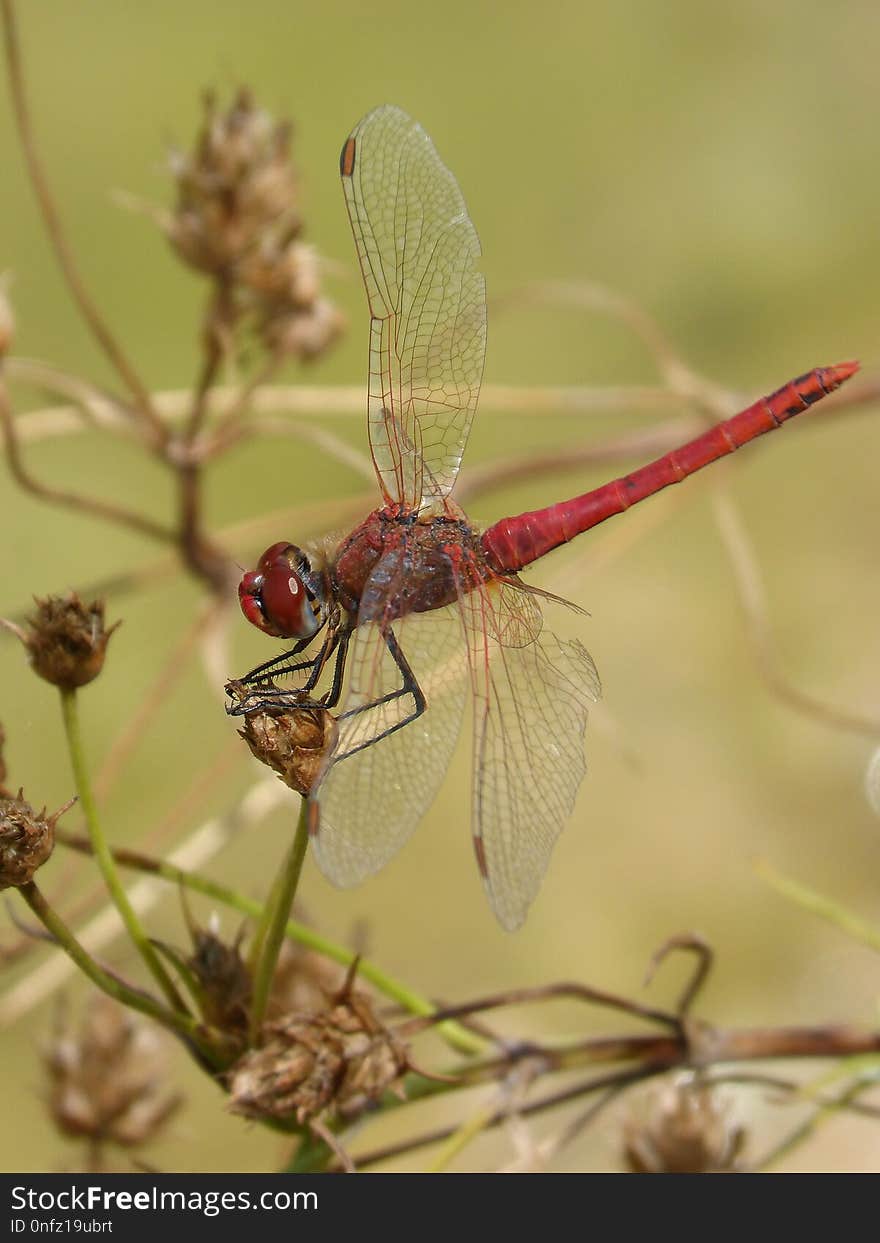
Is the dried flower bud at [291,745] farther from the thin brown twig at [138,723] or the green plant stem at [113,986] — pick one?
the thin brown twig at [138,723]

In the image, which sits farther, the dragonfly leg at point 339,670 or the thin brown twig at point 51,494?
the thin brown twig at point 51,494

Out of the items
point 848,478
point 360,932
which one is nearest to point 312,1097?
point 360,932

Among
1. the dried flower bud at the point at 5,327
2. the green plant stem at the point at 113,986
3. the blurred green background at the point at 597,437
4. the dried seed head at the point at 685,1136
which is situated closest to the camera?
the green plant stem at the point at 113,986

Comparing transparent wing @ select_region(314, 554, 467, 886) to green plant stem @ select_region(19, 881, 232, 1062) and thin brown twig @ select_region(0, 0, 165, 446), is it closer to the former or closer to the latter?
green plant stem @ select_region(19, 881, 232, 1062)

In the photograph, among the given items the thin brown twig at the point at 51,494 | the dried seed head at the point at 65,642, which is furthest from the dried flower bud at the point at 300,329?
the dried seed head at the point at 65,642

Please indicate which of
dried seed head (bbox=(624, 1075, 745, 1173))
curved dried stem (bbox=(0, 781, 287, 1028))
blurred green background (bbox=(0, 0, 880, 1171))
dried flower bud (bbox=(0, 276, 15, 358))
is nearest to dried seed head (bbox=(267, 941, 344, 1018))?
curved dried stem (bbox=(0, 781, 287, 1028))

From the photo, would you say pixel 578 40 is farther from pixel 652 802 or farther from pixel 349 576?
pixel 349 576

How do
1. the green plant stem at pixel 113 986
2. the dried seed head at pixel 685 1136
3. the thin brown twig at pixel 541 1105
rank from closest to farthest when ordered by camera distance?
the green plant stem at pixel 113 986 → the thin brown twig at pixel 541 1105 → the dried seed head at pixel 685 1136
